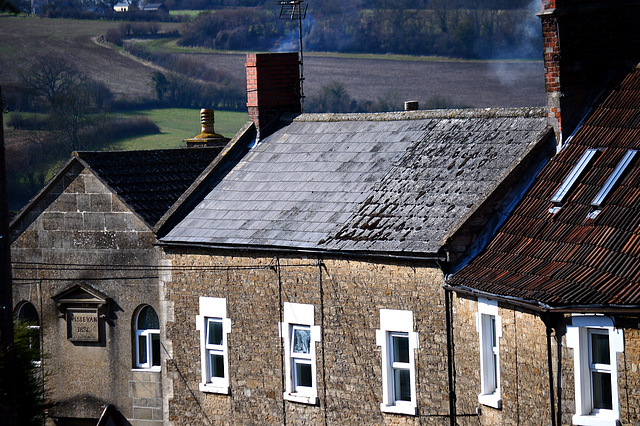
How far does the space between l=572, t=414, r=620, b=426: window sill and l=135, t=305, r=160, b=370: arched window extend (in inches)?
449

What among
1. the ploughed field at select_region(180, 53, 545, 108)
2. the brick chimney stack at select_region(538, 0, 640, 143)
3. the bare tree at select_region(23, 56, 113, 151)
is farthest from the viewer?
the ploughed field at select_region(180, 53, 545, 108)

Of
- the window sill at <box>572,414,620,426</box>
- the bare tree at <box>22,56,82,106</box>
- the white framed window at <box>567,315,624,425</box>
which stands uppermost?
the bare tree at <box>22,56,82,106</box>

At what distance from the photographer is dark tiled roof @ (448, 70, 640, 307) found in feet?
48.0

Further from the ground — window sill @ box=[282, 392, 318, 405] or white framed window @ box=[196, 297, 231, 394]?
white framed window @ box=[196, 297, 231, 394]

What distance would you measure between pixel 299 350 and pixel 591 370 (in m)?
7.20

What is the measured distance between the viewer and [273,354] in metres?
21.2

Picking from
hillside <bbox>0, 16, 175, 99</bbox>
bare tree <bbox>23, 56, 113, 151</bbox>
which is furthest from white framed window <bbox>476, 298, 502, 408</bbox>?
hillside <bbox>0, 16, 175, 99</bbox>

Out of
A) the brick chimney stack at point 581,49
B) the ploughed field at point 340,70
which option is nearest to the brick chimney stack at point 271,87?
the brick chimney stack at point 581,49

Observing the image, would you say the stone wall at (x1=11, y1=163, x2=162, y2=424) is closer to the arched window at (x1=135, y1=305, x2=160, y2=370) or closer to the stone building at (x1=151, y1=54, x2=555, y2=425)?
the arched window at (x1=135, y1=305, x2=160, y2=370)

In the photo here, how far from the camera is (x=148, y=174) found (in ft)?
85.8

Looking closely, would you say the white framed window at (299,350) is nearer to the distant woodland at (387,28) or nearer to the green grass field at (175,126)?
the green grass field at (175,126)

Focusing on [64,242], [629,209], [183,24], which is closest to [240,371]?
[64,242]

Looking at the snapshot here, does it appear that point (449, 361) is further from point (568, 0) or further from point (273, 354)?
point (568, 0)

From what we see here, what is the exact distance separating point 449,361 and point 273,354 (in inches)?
176
